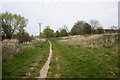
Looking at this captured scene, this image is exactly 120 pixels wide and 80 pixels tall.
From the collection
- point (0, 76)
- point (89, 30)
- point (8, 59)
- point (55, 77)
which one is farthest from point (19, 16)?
point (89, 30)

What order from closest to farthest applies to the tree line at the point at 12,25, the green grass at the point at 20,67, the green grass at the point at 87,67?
the green grass at the point at 87,67
the green grass at the point at 20,67
the tree line at the point at 12,25

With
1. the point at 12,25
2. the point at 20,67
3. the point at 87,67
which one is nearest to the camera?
the point at 87,67

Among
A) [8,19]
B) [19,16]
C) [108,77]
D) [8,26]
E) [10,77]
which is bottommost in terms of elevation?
[10,77]

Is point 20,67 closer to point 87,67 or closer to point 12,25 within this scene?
point 87,67

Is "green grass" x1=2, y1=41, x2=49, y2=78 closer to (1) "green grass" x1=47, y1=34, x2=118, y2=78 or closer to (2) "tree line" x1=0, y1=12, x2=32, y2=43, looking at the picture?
(1) "green grass" x1=47, y1=34, x2=118, y2=78

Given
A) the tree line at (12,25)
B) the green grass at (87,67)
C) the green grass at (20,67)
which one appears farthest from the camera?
the tree line at (12,25)

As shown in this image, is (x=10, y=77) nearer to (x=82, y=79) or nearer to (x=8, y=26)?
(x=82, y=79)

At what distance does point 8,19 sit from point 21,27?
4.29m

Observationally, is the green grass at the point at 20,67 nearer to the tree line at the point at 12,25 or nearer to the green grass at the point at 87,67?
the green grass at the point at 87,67

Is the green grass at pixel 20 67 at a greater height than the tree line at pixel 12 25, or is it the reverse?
the tree line at pixel 12 25

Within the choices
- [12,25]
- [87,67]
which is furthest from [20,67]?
[12,25]

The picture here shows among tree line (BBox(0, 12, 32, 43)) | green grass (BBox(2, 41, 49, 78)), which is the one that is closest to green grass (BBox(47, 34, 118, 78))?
green grass (BBox(2, 41, 49, 78))

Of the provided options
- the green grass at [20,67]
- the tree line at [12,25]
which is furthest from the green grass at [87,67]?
the tree line at [12,25]

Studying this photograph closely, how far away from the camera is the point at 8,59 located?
607cm
